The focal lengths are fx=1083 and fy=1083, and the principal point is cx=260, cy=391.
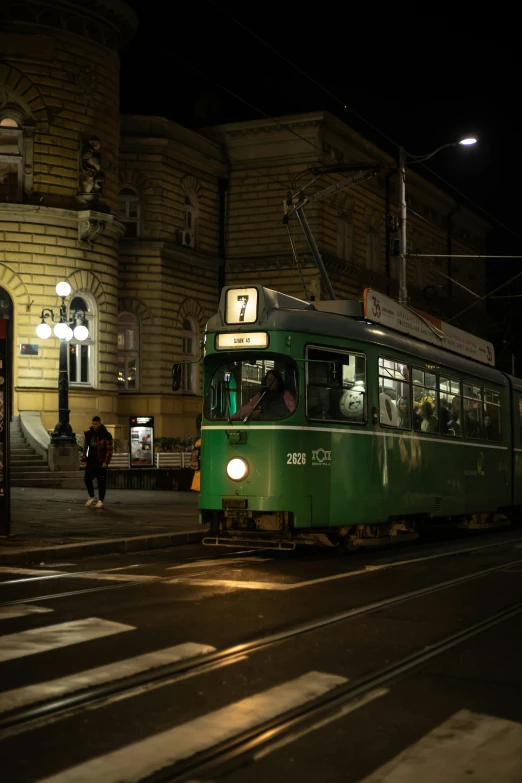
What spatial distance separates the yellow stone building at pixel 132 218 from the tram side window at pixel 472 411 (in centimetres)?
848

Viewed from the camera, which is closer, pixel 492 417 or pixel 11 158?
pixel 492 417

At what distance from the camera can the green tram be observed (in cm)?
1359

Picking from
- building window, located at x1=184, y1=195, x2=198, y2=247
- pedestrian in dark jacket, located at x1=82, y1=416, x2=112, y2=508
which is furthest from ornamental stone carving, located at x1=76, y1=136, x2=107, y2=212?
pedestrian in dark jacket, located at x1=82, y1=416, x2=112, y2=508

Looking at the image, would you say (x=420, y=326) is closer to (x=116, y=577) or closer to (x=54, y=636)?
(x=116, y=577)

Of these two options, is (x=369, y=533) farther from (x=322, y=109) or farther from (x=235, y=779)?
(x=322, y=109)

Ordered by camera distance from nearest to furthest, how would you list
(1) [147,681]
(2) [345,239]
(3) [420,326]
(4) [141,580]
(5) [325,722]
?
(5) [325,722]
(1) [147,681]
(4) [141,580]
(3) [420,326]
(2) [345,239]

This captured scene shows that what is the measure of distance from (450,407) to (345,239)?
1257 inches

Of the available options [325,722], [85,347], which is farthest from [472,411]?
[85,347]

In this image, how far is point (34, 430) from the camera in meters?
33.0

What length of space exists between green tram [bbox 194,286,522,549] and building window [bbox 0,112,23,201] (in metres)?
22.9

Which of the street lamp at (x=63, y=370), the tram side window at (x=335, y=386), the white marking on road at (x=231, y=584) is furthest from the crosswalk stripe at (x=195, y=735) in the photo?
the street lamp at (x=63, y=370)

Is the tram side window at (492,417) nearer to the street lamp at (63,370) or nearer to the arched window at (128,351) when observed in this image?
the street lamp at (63,370)

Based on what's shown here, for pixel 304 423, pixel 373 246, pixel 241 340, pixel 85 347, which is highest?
pixel 373 246

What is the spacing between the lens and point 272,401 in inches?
538
